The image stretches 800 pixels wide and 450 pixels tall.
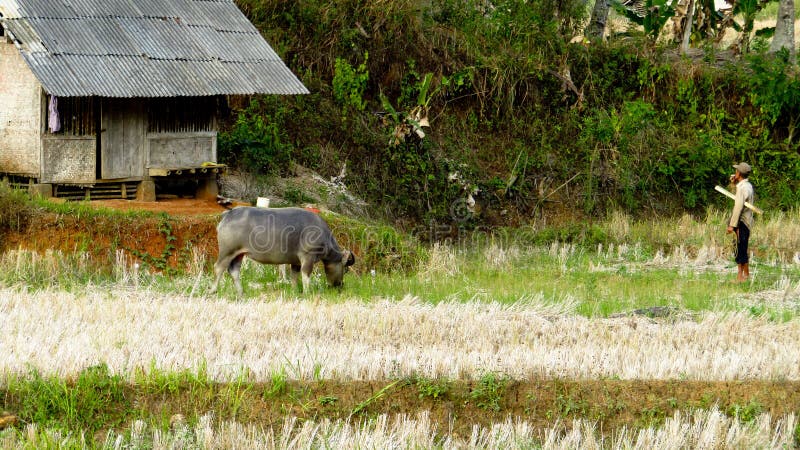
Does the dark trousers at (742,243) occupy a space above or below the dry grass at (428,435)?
above

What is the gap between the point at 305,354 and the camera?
879 cm

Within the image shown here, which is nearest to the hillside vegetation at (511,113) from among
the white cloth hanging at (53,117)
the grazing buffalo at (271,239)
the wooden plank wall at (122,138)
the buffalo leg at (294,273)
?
the wooden plank wall at (122,138)

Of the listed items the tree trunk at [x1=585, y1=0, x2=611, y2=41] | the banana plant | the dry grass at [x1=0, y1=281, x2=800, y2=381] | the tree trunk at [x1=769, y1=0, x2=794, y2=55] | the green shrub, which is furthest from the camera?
the tree trunk at [x1=585, y1=0, x2=611, y2=41]

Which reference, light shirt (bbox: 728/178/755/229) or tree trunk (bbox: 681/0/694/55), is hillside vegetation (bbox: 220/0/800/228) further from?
light shirt (bbox: 728/178/755/229)

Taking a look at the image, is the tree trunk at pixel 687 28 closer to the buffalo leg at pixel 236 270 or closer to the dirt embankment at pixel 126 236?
the dirt embankment at pixel 126 236

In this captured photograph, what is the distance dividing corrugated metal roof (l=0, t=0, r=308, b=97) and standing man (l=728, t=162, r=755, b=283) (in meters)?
6.28

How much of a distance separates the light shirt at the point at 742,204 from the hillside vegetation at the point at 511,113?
7299mm

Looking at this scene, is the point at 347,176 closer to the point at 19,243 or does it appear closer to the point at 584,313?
the point at 19,243

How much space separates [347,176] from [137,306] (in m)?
9.65

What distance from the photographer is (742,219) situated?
520 inches

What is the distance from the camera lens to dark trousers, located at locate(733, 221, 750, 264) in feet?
42.9

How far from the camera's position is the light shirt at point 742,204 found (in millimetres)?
13039

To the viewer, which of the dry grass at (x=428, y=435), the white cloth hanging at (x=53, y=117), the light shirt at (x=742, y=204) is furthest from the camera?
the white cloth hanging at (x=53, y=117)

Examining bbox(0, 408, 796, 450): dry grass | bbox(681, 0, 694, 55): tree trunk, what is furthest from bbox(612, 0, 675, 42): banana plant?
bbox(0, 408, 796, 450): dry grass
